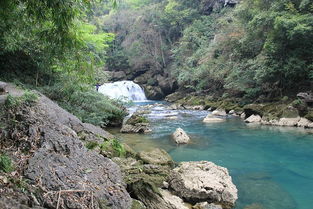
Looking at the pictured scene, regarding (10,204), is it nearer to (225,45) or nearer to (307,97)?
(307,97)

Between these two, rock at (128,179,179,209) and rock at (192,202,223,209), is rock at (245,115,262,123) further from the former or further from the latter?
rock at (128,179,179,209)

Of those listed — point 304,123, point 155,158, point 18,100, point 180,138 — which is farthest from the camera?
point 304,123

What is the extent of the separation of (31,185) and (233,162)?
6943mm

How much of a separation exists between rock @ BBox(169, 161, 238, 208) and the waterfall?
2470cm

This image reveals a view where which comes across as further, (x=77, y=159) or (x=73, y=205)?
(x=77, y=159)

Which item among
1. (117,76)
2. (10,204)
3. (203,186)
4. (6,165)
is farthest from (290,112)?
(117,76)

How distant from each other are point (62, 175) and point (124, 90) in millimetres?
29468

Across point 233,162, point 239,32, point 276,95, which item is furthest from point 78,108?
point 239,32

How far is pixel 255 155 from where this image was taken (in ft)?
30.6

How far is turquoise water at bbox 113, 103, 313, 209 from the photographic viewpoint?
19.5ft

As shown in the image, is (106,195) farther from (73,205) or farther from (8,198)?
(8,198)

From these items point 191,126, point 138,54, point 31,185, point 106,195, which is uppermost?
point 138,54

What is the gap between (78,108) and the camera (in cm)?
958

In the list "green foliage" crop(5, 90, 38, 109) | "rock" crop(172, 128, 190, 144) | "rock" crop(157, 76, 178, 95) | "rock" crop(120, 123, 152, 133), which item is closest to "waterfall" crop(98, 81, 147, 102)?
"rock" crop(157, 76, 178, 95)
